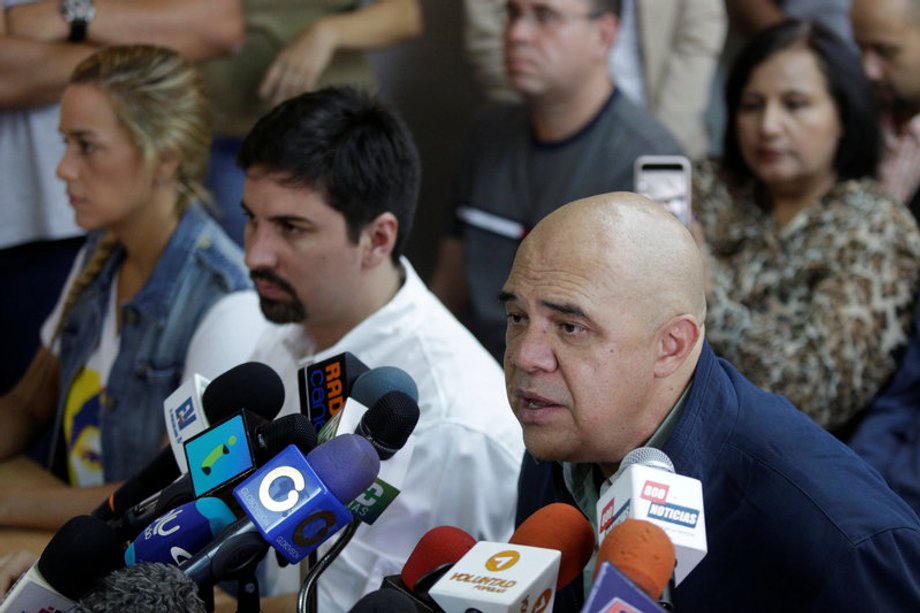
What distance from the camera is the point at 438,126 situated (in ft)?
15.9

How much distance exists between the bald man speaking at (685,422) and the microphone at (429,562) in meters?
0.28

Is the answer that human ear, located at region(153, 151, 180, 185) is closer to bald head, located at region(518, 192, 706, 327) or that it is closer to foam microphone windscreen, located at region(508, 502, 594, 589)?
bald head, located at region(518, 192, 706, 327)

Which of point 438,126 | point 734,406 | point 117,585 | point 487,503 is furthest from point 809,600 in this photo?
point 438,126

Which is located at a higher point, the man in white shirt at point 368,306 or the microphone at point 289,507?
the microphone at point 289,507

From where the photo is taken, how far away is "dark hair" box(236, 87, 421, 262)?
225 cm

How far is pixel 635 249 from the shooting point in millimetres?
1543

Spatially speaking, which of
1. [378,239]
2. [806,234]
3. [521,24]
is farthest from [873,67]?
[378,239]

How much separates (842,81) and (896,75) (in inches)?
12.3

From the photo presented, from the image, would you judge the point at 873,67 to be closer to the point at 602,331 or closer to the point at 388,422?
the point at 602,331

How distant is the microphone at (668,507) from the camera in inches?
43.3

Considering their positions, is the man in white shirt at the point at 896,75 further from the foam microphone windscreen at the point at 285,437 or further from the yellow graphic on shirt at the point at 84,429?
the foam microphone windscreen at the point at 285,437

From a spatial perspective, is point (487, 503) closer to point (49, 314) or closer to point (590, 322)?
point (590, 322)

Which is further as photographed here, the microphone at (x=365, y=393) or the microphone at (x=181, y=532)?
the microphone at (x=365, y=393)

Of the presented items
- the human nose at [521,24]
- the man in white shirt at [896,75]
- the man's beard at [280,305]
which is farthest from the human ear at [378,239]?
the man in white shirt at [896,75]
